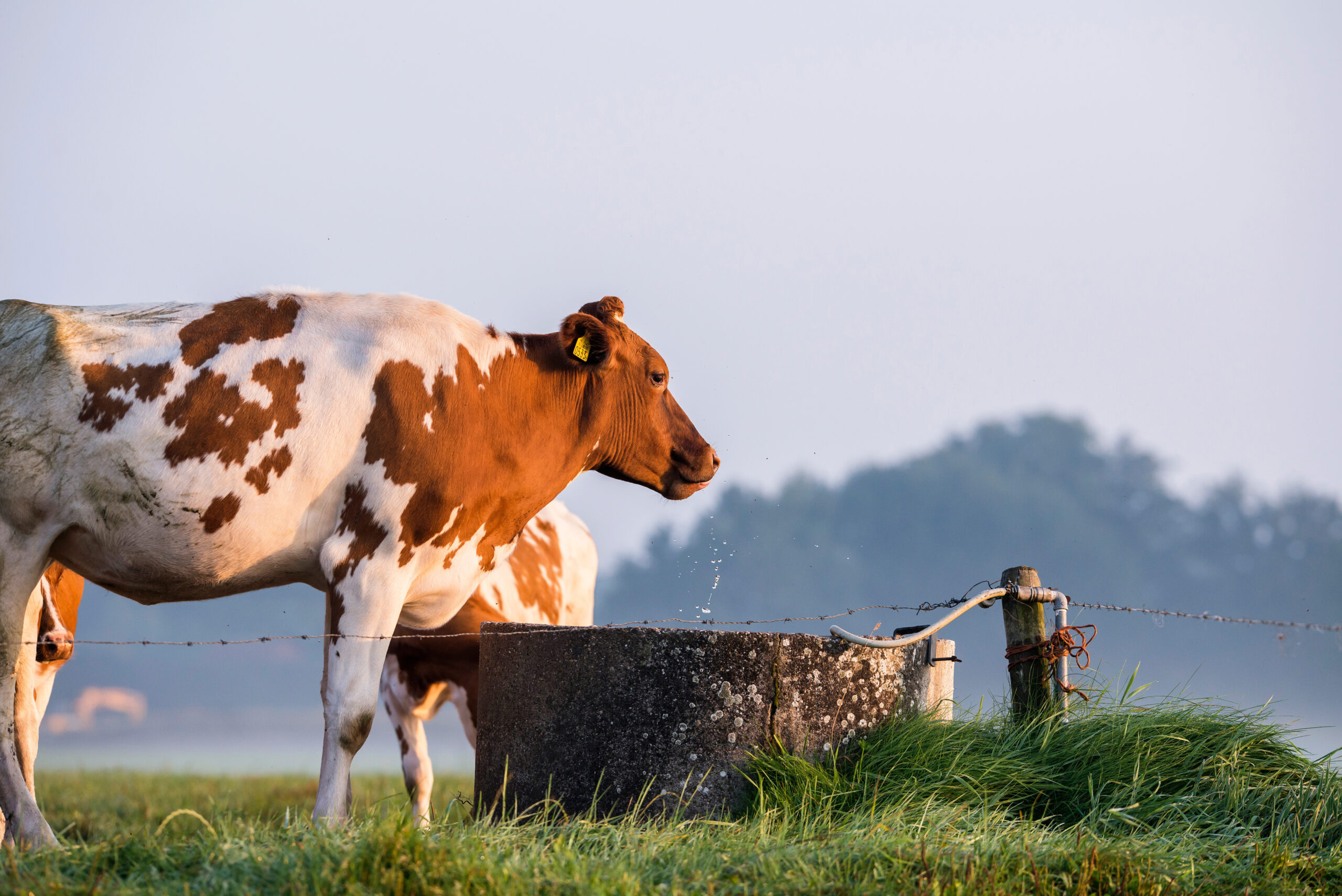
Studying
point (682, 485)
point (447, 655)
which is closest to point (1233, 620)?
point (682, 485)

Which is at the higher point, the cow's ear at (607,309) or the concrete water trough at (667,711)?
the cow's ear at (607,309)

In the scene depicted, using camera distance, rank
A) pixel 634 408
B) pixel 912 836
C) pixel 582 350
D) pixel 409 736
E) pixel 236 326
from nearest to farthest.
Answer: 1. pixel 912 836
2. pixel 236 326
3. pixel 582 350
4. pixel 634 408
5. pixel 409 736

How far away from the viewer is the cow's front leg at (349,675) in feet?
17.1

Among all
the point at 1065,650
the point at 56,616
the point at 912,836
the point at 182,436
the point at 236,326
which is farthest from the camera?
the point at 56,616

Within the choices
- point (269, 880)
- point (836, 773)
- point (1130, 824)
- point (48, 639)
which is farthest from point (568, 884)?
point (48, 639)

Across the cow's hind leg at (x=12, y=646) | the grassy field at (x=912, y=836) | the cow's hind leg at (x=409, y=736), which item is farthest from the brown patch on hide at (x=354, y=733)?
the cow's hind leg at (x=409, y=736)

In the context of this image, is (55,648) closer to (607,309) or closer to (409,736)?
(409,736)

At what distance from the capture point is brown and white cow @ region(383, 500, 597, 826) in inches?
309

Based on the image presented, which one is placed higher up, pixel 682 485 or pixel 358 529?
pixel 682 485

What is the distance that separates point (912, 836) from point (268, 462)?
3.20 m

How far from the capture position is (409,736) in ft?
27.2

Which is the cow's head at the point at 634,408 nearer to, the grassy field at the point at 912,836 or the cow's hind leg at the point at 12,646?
the grassy field at the point at 912,836

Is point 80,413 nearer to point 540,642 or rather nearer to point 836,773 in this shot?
point 540,642

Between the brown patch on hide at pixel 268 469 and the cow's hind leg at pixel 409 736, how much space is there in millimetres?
3230
